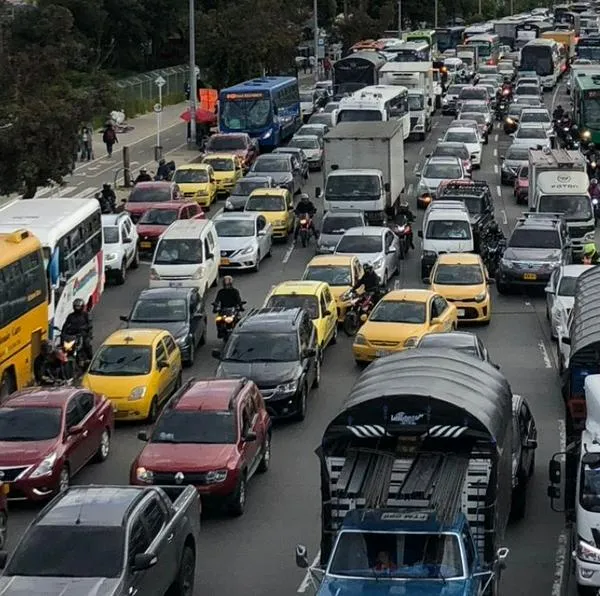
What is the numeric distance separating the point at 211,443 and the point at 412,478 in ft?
16.3

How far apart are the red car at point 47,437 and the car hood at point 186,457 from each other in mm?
1313

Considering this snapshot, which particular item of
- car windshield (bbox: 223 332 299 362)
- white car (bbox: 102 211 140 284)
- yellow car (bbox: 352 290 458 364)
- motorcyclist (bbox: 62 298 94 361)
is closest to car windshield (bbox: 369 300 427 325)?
yellow car (bbox: 352 290 458 364)

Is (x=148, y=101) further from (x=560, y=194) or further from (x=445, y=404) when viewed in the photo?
(x=445, y=404)

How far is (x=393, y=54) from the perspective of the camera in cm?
8656

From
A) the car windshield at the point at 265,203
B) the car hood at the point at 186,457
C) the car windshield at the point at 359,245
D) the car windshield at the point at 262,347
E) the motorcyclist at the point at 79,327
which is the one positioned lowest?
the car windshield at the point at 265,203

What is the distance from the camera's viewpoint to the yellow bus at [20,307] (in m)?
26.9

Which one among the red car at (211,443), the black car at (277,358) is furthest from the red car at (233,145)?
the red car at (211,443)

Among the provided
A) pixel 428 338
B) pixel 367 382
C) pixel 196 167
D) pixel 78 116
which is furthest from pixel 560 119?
pixel 367 382

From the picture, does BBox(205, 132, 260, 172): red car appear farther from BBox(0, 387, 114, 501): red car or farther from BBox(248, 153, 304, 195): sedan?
BBox(0, 387, 114, 501): red car

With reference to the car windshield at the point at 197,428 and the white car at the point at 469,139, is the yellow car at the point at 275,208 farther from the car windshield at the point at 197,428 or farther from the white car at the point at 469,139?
the car windshield at the point at 197,428

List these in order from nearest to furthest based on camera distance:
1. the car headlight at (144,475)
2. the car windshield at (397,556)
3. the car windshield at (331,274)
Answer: the car windshield at (397,556), the car headlight at (144,475), the car windshield at (331,274)

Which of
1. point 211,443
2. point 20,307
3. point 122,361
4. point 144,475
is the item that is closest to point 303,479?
point 211,443

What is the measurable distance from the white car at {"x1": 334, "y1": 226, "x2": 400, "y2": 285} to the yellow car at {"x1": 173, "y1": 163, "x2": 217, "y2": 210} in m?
11.7

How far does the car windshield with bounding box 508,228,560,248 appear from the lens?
38.0 metres
